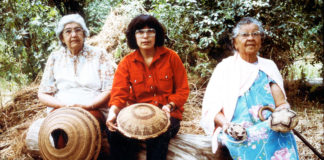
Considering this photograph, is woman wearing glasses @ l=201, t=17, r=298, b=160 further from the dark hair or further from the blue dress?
the dark hair

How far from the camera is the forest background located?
367 cm

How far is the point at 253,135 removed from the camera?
6.18 feet

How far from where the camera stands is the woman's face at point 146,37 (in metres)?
2.22

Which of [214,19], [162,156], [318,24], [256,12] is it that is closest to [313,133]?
[318,24]

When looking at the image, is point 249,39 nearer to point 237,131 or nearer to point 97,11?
point 237,131

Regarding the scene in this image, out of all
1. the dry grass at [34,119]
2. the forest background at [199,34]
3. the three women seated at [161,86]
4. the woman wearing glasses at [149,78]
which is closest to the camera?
the three women seated at [161,86]

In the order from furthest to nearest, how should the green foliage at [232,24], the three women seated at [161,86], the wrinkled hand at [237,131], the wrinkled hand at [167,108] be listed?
the green foliage at [232,24], the wrinkled hand at [167,108], the three women seated at [161,86], the wrinkled hand at [237,131]

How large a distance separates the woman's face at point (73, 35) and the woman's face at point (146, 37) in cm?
69

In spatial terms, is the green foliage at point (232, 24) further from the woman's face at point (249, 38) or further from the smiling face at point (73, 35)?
the smiling face at point (73, 35)

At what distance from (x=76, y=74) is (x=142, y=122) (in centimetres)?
116

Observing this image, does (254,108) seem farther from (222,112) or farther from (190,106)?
(190,106)

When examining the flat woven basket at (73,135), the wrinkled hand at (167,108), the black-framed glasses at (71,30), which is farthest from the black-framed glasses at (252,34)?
the black-framed glasses at (71,30)

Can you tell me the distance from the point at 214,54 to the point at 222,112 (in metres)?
2.34

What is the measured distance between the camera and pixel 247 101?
2.04 meters
